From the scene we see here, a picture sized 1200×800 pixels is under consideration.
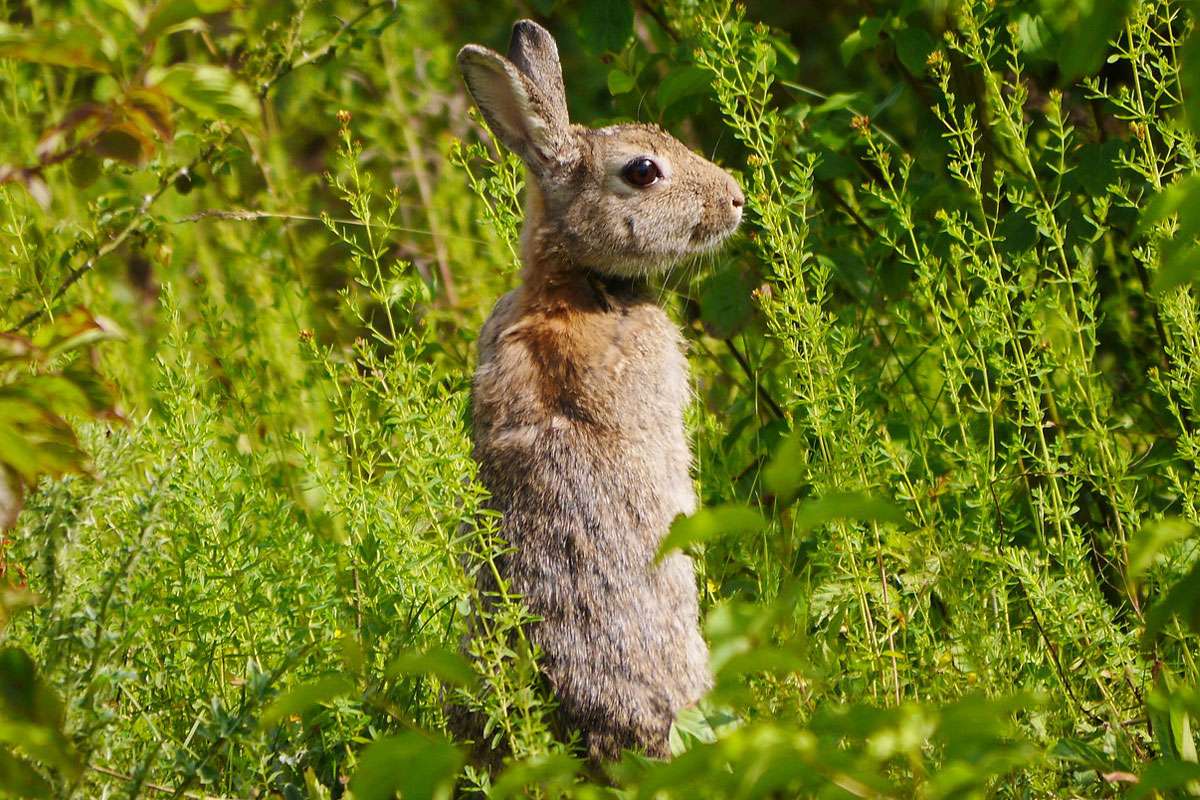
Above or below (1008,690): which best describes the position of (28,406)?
above

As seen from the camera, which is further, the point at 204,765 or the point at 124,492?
the point at 124,492

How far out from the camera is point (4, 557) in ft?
10.7

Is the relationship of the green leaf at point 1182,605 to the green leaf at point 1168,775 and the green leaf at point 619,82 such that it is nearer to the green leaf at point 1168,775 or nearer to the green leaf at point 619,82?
the green leaf at point 1168,775

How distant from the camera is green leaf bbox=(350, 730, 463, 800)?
173 centimetres

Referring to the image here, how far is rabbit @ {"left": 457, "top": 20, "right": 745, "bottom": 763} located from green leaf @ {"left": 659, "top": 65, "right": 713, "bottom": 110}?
0.36 ft

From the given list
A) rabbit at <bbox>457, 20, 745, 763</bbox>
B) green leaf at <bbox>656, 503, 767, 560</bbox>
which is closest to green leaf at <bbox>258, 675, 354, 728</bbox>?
green leaf at <bbox>656, 503, 767, 560</bbox>

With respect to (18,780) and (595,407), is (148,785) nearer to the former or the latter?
(18,780)

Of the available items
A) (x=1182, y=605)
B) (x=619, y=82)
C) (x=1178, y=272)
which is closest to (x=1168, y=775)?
(x=1182, y=605)

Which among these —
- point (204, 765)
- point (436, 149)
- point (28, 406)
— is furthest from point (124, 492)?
point (436, 149)

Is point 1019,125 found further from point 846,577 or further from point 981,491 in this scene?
point 846,577

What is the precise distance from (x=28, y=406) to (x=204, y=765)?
1090 mm

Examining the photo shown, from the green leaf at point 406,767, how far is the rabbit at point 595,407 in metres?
1.38

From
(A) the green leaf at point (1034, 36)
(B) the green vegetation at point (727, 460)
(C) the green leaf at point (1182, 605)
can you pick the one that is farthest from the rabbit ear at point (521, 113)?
(C) the green leaf at point (1182, 605)

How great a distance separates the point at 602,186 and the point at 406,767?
2.56m
